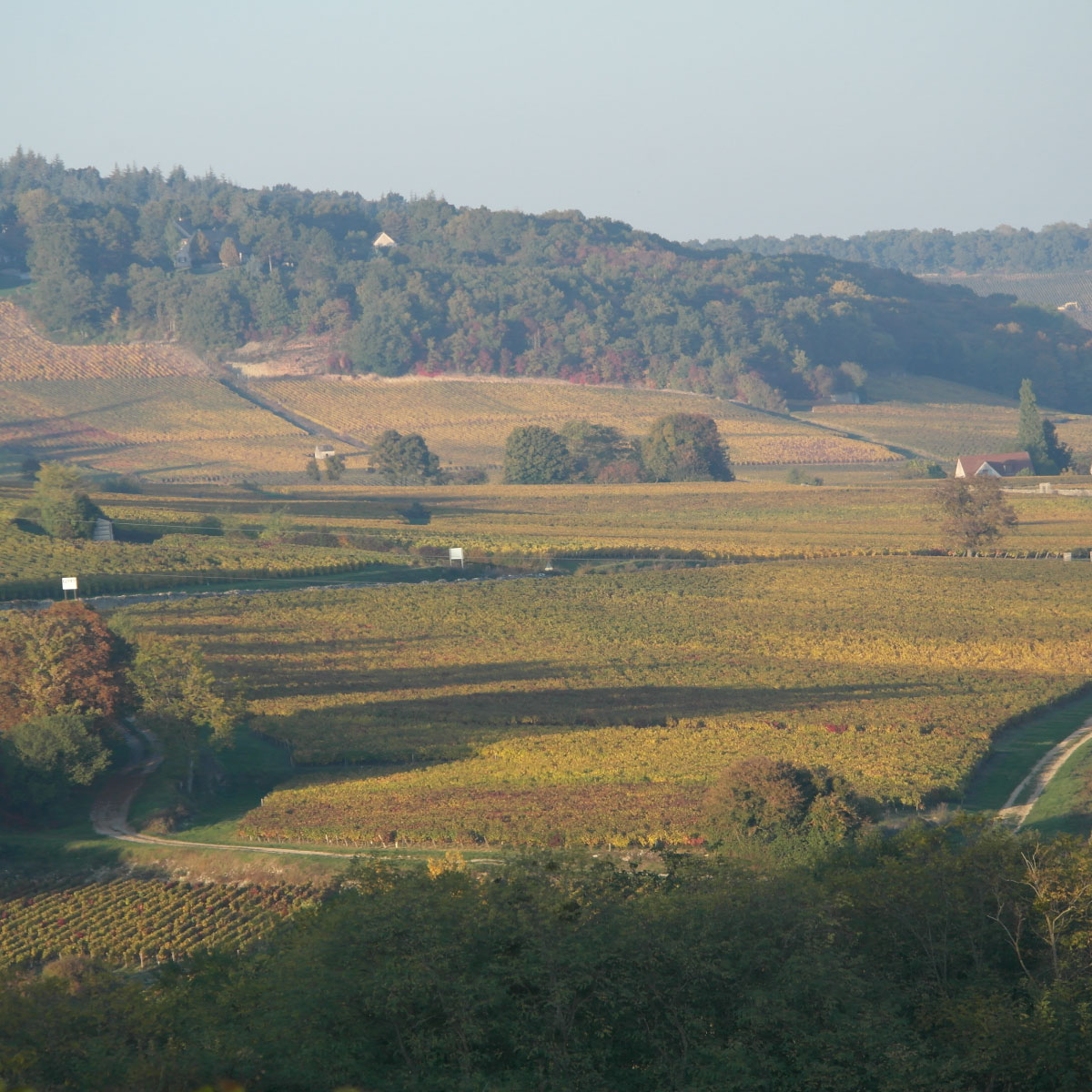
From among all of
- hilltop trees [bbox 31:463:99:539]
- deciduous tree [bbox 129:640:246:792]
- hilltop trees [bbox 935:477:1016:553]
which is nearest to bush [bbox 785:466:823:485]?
hilltop trees [bbox 935:477:1016:553]

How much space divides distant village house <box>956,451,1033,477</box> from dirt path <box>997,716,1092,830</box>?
6996 cm

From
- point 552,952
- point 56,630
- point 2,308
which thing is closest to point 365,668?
point 56,630

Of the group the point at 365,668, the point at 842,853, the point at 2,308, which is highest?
the point at 2,308

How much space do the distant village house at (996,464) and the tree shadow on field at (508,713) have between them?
217 feet

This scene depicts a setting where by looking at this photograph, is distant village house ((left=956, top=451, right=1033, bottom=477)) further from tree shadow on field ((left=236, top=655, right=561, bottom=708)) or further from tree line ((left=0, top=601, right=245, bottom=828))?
tree line ((left=0, top=601, right=245, bottom=828))

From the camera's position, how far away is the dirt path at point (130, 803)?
31.2 meters

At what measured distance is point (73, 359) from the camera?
152625 mm

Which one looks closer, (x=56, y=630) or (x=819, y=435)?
(x=56, y=630)

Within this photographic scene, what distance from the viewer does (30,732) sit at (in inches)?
1389

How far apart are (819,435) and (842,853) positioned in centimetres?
11593

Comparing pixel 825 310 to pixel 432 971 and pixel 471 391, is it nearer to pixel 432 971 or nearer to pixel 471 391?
pixel 471 391

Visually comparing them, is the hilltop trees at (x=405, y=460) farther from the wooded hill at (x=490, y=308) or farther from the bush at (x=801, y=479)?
the wooded hill at (x=490, y=308)

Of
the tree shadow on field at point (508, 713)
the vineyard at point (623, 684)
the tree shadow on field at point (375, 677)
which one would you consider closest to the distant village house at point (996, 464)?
the vineyard at point (623, 684)

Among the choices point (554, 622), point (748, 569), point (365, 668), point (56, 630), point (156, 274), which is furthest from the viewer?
point (156, 274)
